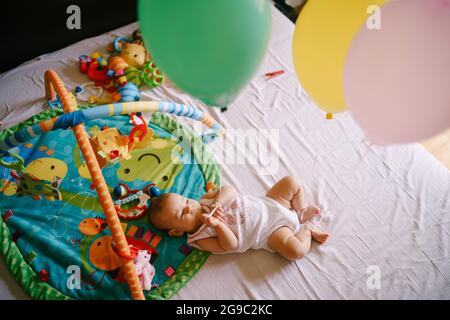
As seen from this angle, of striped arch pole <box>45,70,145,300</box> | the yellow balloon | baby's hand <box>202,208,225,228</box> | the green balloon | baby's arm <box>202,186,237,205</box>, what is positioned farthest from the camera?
baby's arm <box>202,186,237,205</box>

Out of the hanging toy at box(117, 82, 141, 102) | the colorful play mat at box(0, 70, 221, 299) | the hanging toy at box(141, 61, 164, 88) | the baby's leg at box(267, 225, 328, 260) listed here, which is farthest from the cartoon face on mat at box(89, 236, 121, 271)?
the hanging toy at box(141, 61, 164, 88)

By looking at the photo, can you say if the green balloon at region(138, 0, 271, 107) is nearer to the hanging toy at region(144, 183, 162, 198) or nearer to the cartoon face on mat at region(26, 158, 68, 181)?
the hanging toy at region(144, 183, 162, 198)

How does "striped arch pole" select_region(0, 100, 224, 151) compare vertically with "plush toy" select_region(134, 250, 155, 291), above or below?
above

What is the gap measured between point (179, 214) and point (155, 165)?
1.00 ft

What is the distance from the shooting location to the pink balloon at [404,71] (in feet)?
2.48

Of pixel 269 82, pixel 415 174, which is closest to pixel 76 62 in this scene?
pixel 269 82

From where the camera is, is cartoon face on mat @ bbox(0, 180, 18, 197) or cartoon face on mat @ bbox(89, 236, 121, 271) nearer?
cartoon face on mat @ bbox(89, 236, 121, 271)

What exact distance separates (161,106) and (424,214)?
1.09m

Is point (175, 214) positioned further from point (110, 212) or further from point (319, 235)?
point (319, 235)

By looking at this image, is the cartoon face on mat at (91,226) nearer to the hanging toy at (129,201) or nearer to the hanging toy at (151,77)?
the hanging toy at (129,201)

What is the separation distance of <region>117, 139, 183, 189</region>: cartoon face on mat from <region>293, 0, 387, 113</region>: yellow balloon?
0.68m

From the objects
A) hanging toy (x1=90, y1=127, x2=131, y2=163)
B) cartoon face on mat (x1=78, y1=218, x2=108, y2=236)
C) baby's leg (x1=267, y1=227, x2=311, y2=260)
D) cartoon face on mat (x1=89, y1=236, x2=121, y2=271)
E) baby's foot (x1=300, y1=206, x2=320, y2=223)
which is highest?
hanging toy (x1=90, y1=127, x2=131, y2=163)

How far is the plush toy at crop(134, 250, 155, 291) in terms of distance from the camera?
3.90ft

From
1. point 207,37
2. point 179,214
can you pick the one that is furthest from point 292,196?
point 207,37
